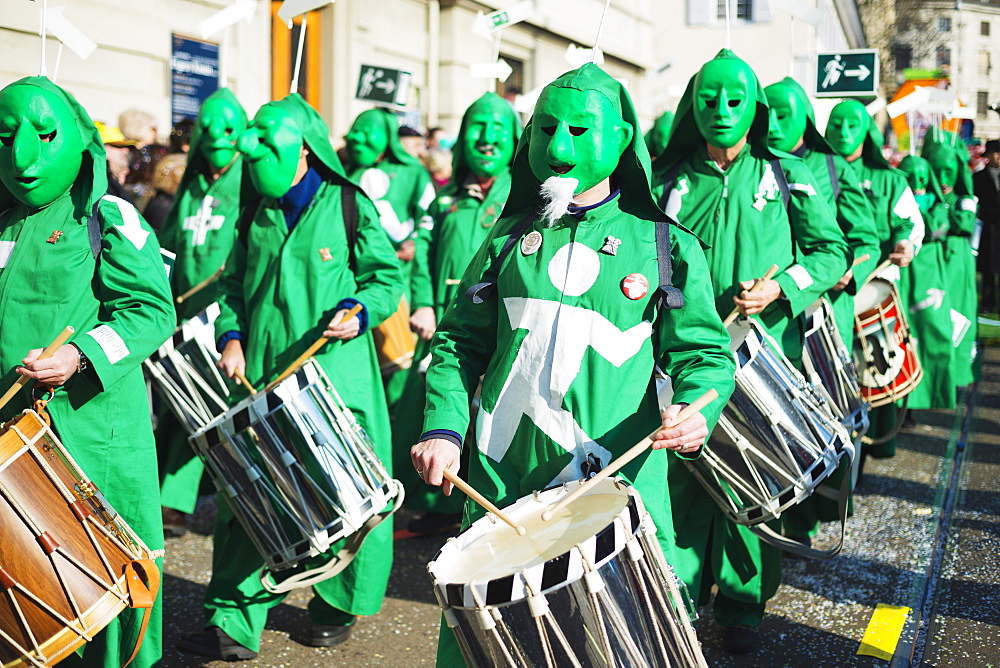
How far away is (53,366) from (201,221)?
299 centimetres

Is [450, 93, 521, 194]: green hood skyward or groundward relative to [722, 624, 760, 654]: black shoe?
skyward

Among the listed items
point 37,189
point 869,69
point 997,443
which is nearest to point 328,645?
point 37,189

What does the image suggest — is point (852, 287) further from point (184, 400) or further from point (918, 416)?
point (918, 416)

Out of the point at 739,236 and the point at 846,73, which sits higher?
the point at 846,73

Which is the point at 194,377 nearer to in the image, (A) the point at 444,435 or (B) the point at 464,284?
(B) the point at 464,284

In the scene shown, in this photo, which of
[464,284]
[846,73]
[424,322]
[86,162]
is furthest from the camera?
[846,73]

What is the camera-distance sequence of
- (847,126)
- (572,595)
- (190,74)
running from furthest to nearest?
(190,74) < (847,126) < (572,595)

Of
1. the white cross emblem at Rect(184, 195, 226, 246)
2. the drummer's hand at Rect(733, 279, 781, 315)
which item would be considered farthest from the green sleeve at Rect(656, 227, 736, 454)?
the white cross emblem at Rect(184, 195, 226, 246)

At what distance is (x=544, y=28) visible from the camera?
61.5 feet

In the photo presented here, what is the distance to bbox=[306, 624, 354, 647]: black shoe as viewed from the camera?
14.9 ft

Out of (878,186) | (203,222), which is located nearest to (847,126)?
(878,186)

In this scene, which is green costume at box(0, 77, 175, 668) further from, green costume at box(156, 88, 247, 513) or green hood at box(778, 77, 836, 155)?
green hood at box(778, 77, 836, 155)

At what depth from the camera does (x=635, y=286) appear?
3002mm

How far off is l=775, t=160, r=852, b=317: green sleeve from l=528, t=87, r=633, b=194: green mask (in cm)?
163
